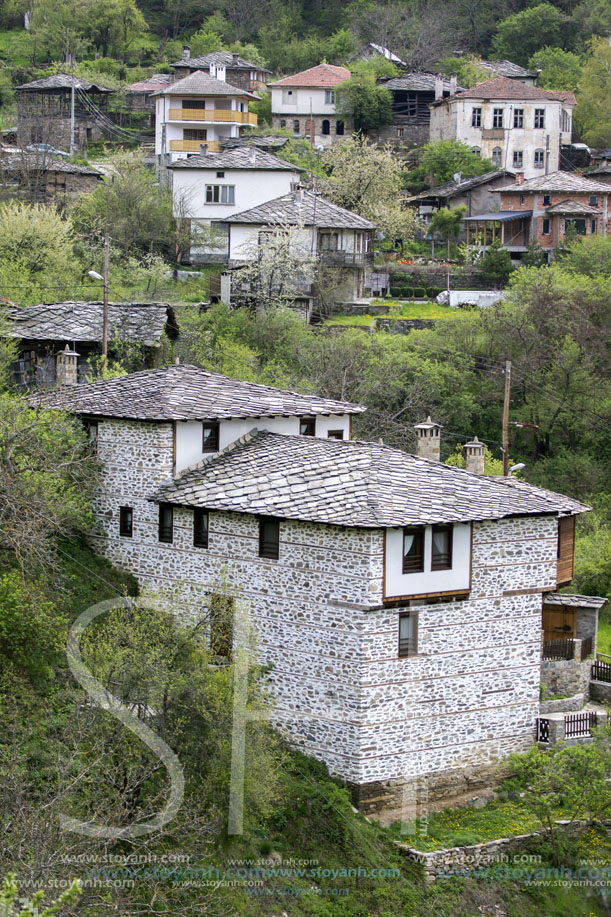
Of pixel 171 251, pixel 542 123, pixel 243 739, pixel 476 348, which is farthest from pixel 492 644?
pixel 542 123

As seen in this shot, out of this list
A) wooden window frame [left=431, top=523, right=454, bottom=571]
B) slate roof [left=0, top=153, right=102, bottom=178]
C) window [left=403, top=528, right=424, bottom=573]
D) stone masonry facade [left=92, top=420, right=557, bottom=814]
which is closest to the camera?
stone masonry facade [left=92, top=420, right=557, bottom=814]

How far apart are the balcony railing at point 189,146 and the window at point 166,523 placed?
4177 centimetres

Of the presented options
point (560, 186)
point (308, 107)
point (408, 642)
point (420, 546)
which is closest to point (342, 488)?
point (420, 546)

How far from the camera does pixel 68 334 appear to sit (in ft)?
125

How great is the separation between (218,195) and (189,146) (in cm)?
954

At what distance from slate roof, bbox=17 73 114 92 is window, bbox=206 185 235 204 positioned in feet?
67.5

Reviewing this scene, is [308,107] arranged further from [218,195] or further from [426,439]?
[426,439]

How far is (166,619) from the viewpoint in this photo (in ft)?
83.4

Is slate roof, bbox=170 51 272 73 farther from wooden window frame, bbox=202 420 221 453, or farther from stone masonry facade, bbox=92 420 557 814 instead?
stone masonry facade, bbox=92 420 557 814

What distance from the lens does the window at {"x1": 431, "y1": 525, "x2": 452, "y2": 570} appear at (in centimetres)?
2489

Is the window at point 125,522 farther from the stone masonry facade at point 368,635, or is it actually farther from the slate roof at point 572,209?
the slate roof at point 572,209

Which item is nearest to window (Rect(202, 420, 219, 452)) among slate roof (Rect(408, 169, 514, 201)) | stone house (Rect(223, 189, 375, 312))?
stone house (Rect(223, 189, 375, 312))

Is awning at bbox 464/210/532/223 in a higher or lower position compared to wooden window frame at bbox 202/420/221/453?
higher

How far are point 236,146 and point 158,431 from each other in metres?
40.4
